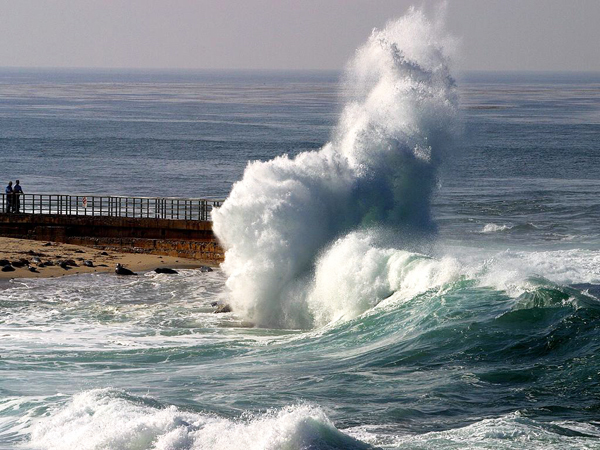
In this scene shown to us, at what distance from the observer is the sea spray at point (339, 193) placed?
20891mm

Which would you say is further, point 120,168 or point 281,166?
point 120,168

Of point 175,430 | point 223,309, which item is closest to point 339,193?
point 223,309

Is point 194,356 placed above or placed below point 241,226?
below

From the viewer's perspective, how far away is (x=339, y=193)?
2398 cm

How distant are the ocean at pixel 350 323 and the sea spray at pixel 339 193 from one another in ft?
0.15

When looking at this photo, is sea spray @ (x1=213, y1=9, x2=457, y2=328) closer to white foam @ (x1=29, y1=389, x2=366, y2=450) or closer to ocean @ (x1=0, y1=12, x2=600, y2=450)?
ocean @ (x1=0, y1=12, x2=600, y2=450)

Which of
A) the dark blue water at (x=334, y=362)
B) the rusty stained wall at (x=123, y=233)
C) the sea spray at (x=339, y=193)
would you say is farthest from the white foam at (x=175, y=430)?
the rusty stained wall at (x=123, y=233)

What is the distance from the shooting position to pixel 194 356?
644 inches

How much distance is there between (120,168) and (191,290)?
3167 cm

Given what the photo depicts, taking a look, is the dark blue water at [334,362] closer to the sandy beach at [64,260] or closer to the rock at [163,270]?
the rock at [163,270]

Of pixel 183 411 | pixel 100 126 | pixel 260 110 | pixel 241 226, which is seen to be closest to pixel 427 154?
pixel 241 226

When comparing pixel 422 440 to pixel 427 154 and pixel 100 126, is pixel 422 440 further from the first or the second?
pixel 100 126

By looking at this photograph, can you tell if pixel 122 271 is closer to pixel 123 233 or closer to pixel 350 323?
pixel 123 233

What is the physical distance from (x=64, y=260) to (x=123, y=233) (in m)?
2.94
